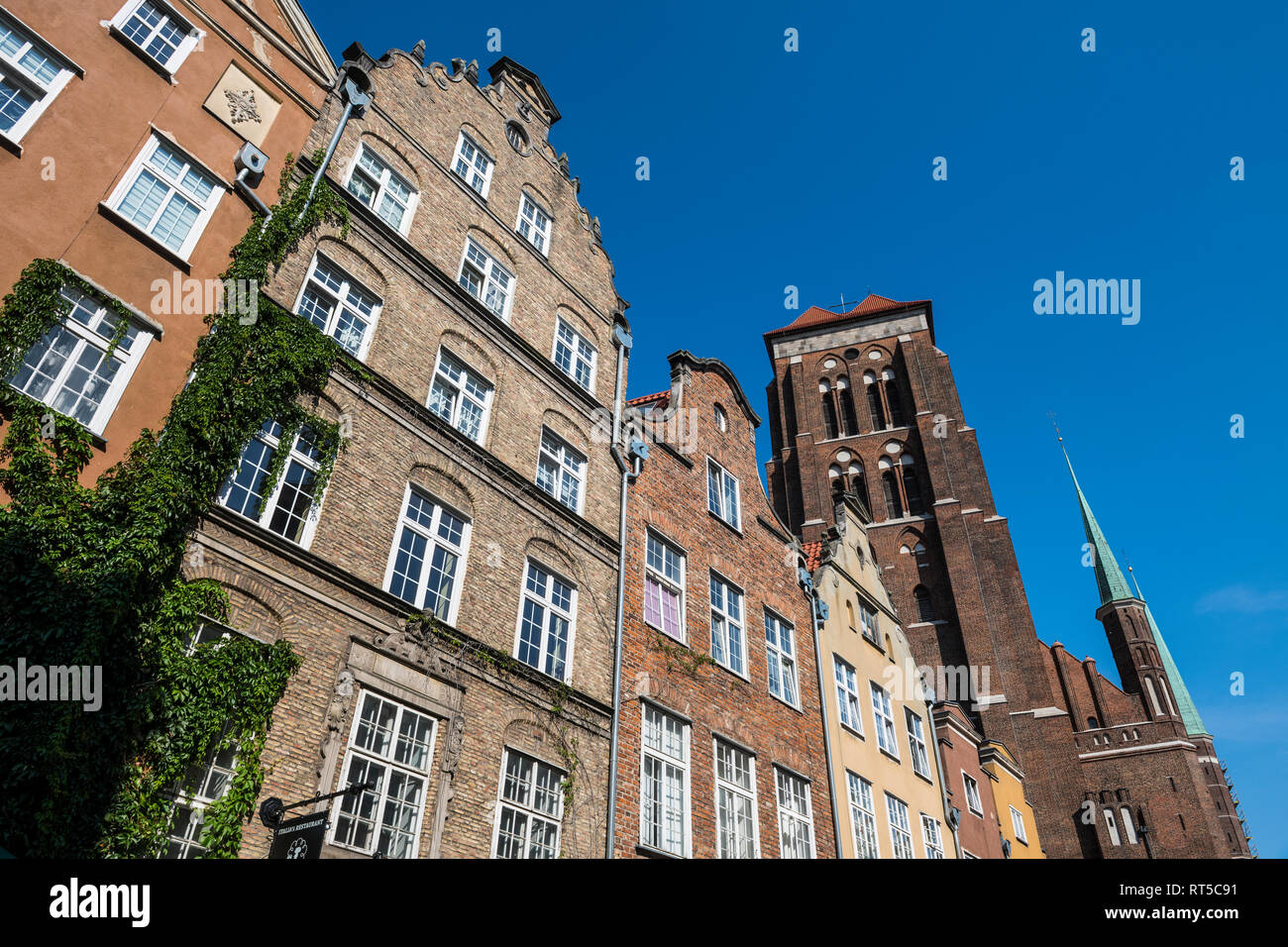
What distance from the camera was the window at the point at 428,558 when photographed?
12789 millimetres

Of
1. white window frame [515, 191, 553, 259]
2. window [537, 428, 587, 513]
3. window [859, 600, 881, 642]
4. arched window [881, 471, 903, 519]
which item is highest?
arched window [881, 471, 903, 519]

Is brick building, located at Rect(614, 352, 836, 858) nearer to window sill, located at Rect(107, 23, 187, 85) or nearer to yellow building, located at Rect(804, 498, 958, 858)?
yellow building, located at Rect(804, 498, 958, 858)

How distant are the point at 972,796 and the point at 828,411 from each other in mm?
35880

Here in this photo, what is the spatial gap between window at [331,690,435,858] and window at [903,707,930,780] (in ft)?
54.0

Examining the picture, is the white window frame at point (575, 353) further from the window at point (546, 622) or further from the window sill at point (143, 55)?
the window sill at point (143, 55)

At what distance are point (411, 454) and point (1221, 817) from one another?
58.2 m

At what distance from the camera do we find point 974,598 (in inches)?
1925

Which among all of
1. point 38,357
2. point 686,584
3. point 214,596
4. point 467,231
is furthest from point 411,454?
point 686,584

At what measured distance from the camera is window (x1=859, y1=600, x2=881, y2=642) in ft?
83.0

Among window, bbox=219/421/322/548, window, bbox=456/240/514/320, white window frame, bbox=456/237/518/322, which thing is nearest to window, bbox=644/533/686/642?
white window frame, bbox=456/237/518/322

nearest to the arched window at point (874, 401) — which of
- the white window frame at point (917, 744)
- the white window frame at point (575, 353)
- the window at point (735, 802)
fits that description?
the white window frame at point (917, 744)

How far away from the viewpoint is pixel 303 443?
12422mm

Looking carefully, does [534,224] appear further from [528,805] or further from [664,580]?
[528,805]

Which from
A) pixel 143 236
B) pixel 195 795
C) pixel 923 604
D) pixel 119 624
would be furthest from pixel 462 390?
pixel 923 604
